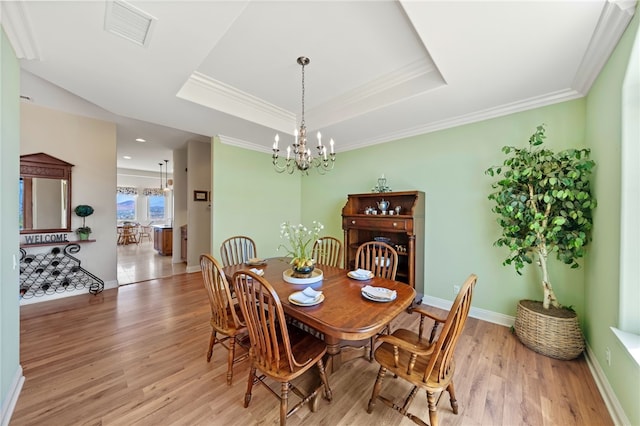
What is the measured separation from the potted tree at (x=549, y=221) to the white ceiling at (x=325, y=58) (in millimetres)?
730

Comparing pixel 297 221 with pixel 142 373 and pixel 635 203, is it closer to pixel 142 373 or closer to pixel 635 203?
pixel 142 373

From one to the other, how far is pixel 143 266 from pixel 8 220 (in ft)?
14.9

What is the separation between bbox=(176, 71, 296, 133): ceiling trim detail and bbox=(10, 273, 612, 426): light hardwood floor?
2.60 metres

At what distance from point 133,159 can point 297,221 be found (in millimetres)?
5896

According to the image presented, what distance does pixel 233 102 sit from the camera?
2939 millimetres

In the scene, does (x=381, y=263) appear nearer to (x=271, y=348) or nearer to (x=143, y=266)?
(x=271, y=348)

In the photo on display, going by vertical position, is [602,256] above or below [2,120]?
below

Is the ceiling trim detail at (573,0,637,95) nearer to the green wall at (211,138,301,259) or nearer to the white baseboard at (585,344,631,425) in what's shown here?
the white baseboard at (585,344,631,425)

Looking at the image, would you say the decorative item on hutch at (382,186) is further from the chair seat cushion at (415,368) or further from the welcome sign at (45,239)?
the welcome sign at (45,239)

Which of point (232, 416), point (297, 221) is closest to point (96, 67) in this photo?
point (232, 416)

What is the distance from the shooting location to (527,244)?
7.13 feet

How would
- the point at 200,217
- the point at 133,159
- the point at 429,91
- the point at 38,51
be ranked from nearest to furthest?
1. the point at 38,51
2. the point at 429,91
3. the point at 200,217
4. the point at 133,159

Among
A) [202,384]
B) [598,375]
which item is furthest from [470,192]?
[202,384]

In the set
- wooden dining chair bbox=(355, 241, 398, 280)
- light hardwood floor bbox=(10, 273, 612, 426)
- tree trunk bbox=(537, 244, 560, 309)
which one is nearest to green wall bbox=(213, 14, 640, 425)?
tree trunk bbox=(537, 244, 560, 309)
